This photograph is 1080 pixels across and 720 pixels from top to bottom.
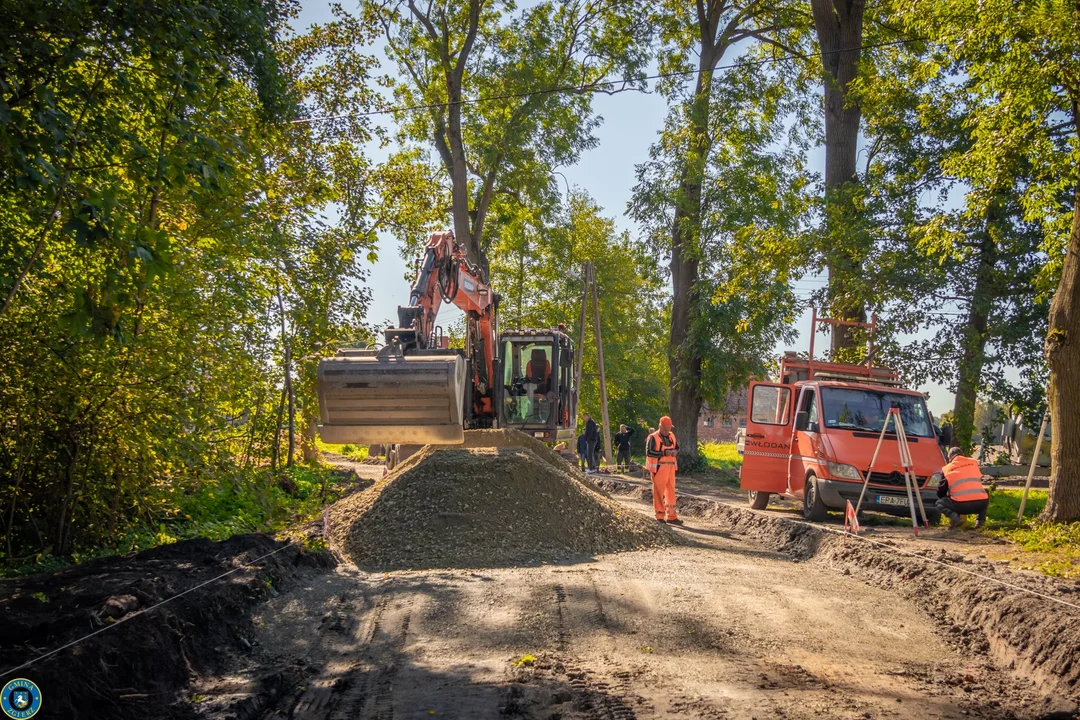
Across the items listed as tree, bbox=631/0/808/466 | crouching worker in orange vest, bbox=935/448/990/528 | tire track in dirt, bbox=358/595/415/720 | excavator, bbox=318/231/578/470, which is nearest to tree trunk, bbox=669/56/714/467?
tree, bbox=631/0/808/466

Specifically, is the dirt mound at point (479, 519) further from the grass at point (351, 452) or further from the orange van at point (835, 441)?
the grass at point (351, 452)

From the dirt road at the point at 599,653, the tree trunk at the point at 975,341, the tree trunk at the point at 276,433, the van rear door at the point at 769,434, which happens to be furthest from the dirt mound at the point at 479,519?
the tree trunk at the point at 975,341

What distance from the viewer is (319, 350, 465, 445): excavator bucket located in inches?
472

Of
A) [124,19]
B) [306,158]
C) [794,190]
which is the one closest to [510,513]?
[124,19]

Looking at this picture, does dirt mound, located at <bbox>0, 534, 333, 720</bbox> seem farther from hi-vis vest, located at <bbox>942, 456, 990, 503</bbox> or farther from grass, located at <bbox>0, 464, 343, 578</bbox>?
hi-vis vest, located at <bbox>942, 456, 990, 503</bbox>

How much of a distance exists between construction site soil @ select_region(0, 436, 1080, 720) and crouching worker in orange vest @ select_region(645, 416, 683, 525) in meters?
4.06

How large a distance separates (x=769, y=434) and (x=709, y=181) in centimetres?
1354

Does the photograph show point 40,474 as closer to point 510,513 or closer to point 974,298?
→ point 510,513

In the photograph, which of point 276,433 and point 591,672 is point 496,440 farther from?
point 591,672

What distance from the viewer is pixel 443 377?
11930 millimetres

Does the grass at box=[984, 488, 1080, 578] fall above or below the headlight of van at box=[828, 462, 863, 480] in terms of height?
below

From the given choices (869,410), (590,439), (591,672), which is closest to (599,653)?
(591,672)

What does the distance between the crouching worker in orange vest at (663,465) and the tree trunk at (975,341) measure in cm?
1131

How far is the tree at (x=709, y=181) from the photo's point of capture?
28609 millimetres
